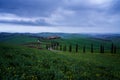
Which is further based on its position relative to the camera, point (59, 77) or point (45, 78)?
point (59, 77)

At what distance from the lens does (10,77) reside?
1099cm

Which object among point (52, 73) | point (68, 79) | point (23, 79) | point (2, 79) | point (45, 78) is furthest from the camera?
point (52, 73)

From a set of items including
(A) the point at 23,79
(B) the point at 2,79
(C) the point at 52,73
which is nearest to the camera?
(B) the point at 2,79

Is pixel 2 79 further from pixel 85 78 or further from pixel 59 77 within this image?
pixel 85 78

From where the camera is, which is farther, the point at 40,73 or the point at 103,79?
the point at 103,79

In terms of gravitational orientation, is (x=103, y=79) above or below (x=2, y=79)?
below

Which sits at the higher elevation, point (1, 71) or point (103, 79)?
point (1, 71)

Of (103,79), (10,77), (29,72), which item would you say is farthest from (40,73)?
(103,79)

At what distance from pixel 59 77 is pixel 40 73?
68.8 inches

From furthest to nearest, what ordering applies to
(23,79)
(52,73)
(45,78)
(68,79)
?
(52,73)
(68,79)
(45,78)
(23,79)

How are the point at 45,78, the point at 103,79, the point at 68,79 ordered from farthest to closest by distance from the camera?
the point at 103,79
the point at 68,79
the point at 45,78

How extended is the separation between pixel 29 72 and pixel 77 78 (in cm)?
445

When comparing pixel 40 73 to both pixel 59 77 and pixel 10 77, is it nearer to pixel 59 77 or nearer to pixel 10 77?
pixel 59 77

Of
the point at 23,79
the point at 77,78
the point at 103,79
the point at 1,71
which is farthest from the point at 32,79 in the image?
the point at 103,79
